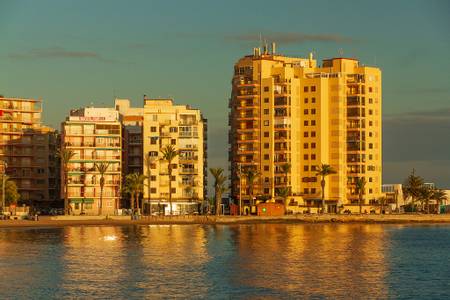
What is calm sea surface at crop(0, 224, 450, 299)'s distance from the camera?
80.4 metres

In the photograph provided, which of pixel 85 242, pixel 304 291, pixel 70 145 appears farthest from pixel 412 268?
pixel 70 145

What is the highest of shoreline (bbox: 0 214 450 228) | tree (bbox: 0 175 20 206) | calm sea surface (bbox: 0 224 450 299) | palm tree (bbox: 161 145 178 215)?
palm tree (bbox: 161 145 178 215)

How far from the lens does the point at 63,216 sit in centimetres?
18612

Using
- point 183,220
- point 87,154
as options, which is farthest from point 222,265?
point 87,154

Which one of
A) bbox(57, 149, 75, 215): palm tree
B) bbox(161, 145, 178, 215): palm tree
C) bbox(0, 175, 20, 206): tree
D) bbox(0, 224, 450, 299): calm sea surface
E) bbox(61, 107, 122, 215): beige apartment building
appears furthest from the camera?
bbox(61, 107, 122, 215): beige apartment building

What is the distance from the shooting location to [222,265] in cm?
10231

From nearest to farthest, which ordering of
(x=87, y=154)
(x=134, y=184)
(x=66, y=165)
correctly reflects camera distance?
(x=66, y=165) < (x=134, y=184) < (x=87, y=154)

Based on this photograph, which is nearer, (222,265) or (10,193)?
(222,265)

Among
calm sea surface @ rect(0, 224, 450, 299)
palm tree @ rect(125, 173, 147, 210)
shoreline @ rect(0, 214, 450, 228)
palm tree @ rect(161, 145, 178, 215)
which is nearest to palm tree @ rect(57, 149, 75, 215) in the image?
shoreline @ rect(0, 214, 450, 228)

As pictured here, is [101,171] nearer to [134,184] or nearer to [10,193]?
[134,184]

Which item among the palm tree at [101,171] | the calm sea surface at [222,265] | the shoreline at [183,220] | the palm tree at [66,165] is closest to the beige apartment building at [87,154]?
the palm tree at [101,171]

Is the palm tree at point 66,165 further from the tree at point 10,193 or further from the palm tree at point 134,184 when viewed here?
the palm tree at point 134,184

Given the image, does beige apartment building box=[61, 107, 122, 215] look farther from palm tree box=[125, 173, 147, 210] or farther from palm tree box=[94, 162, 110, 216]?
palm tree box=[125, 173, 147, 210]

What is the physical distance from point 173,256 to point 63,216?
78386 mm
